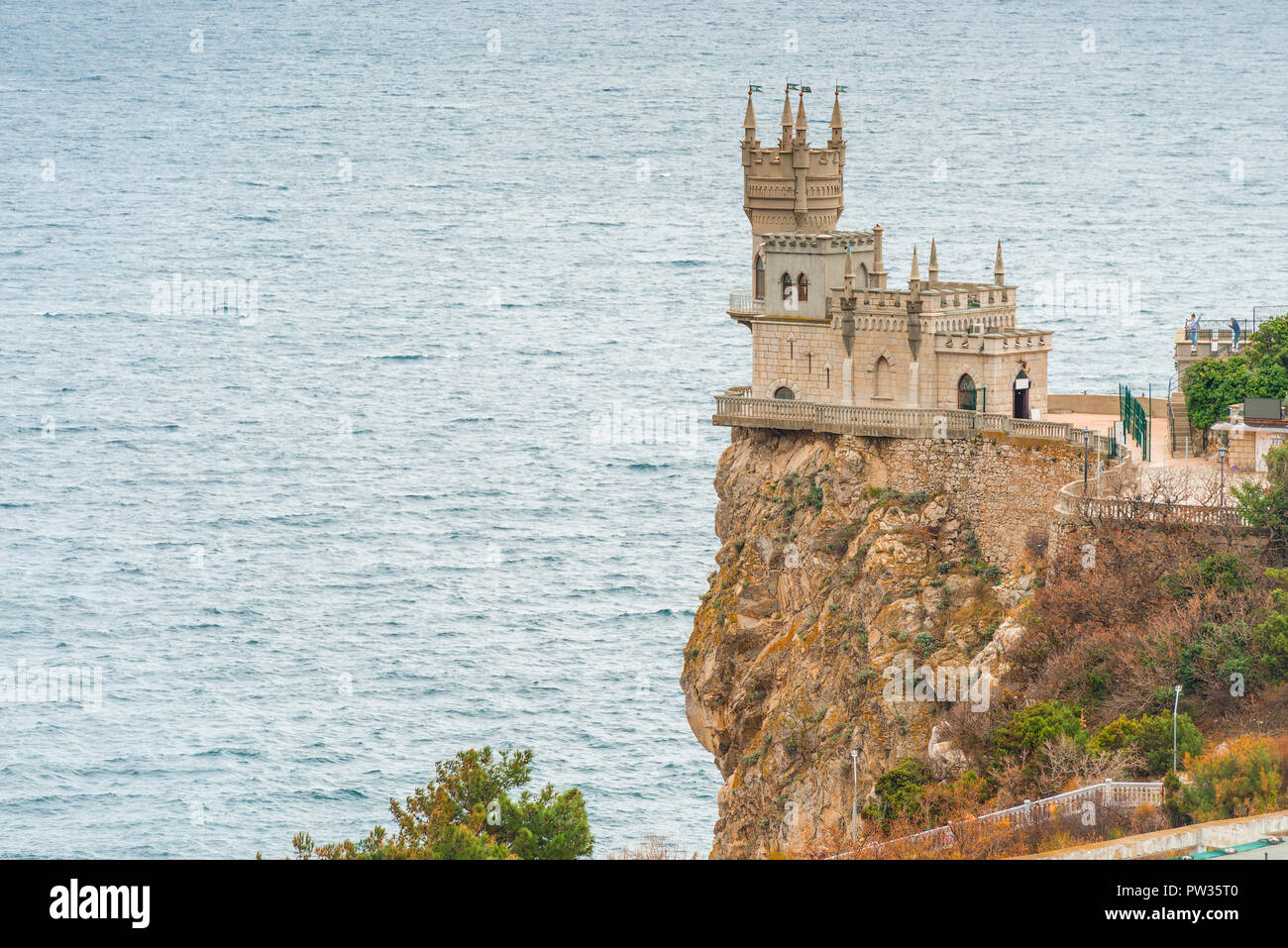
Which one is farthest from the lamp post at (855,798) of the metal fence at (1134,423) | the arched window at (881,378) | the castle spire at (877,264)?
the castle spire at (877,264)

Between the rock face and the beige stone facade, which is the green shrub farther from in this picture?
the beige stone facade

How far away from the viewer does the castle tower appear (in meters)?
85.2

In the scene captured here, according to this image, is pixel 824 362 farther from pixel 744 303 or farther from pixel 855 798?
pixel 855 798

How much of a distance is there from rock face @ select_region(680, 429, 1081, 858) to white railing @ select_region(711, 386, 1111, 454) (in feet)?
1.61

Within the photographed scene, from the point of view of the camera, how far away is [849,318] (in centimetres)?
7988

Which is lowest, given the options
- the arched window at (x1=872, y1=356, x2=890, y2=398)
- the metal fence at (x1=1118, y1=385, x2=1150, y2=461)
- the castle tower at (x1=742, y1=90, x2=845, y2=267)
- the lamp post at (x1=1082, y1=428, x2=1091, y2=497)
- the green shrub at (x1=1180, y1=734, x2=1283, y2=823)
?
the green shrub at (x1=1180, y1=734, x2=1283, y2=823)

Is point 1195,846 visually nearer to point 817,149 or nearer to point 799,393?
point 799,393

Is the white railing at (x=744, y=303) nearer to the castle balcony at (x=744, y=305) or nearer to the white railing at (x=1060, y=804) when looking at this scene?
the castle balcony at (x=744, y=305)

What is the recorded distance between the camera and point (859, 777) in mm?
73625

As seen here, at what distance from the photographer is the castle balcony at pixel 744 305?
83.4 meters

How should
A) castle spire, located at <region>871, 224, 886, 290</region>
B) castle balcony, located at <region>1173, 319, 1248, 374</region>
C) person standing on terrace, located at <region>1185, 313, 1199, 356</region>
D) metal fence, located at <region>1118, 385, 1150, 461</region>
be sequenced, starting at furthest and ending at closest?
person standing on terrace, located at <region>1185, 313, 1199, 356</region> < castle balcony, located at <region>1173, 319, 1248, 374</region> < castle spire, located at <region>871, 224, 886, 290</region> < metal fence, located at <region>1118, 385, 1150, 461</region>

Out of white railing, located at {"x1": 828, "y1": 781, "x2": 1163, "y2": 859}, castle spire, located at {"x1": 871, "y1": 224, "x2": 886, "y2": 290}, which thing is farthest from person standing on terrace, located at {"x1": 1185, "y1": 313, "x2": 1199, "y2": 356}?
white railing, located at {"x1": 828, "y1": 781, "x2": 1163, "y2": 859}
